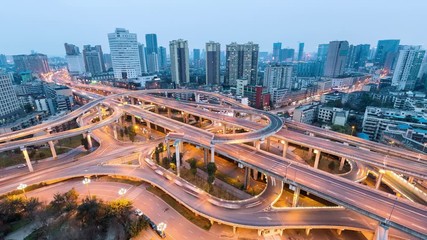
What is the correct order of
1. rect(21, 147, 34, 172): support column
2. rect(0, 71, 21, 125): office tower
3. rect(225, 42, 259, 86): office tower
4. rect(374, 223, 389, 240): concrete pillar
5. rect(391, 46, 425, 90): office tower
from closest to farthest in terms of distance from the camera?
1. rect(374, 223, 389, 240): concrete pillar
2. rect(21, 147, 34, 172): support column
3. rect(0, 71, 21, 125): office tower
4. rect(391, 46, 425, 90): office tower
5. rect(225, 42, 259, 86): office tower

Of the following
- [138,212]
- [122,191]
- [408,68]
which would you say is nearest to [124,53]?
[122,191]

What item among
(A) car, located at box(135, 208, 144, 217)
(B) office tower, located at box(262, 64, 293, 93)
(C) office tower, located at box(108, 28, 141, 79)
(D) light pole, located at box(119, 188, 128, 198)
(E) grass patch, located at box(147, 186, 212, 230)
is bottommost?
(E) grass patch, located at box(147, 186, 212, 230)

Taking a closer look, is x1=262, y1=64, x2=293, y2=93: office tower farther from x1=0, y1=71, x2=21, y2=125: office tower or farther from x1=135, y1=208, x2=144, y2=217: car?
x1=0, y1=71, x2=21, y2=125: office tower

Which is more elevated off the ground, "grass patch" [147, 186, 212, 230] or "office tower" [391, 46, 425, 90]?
"office tower" [391, 46, 425, 90]

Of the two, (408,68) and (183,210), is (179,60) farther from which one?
(408,68)

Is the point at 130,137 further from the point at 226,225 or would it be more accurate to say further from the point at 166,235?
the point at 226,225

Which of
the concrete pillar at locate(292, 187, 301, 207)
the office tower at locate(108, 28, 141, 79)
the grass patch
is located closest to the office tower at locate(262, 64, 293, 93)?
the office tower at locate(108, 28, 141, 79)
